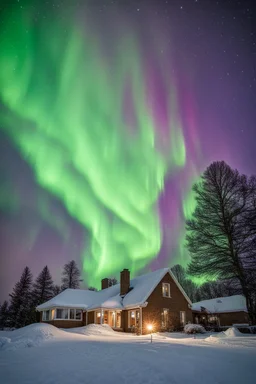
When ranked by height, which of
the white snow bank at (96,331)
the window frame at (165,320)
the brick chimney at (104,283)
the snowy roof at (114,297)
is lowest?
the white snow bank at (96,331)

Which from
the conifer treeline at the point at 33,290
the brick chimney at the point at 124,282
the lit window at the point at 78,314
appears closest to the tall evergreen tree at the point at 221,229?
the brick chimney at the point at 124,282

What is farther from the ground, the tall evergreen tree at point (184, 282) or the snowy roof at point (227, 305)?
the tall evergreen tree at point (184, 282)

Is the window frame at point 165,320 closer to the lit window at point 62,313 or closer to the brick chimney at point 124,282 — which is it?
the brick chimney at point 124,282

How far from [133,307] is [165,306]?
12.7 feet

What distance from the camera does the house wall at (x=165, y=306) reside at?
28.1 m

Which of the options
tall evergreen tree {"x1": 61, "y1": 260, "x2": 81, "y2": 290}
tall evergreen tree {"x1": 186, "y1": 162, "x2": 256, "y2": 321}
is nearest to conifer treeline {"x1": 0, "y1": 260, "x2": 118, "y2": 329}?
tall evergreen tree {"x1": 61, "y1": 260, "x2": 81, "y2": 290}

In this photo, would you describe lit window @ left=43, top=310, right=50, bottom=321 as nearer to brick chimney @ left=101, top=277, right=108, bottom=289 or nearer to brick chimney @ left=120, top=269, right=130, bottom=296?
brick chimney @ left=120, top=269, right=130, bottom=296

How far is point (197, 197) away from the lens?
2580 centimetres

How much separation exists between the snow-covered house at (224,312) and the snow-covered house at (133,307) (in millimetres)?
8815

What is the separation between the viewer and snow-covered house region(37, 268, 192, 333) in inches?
1129

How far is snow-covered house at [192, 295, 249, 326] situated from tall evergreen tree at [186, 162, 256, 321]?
58.9 ft

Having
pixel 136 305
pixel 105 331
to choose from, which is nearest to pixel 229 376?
pixel 105 331

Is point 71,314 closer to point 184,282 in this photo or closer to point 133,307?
point 133,307

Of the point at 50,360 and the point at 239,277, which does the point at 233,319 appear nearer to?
the point at 239,277
